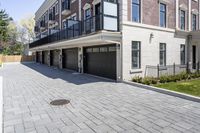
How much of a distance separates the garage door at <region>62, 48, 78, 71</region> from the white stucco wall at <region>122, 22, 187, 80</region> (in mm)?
7326

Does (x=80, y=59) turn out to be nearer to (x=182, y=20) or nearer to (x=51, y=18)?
(x=182, y=20)

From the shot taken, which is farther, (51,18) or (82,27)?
(51,18)

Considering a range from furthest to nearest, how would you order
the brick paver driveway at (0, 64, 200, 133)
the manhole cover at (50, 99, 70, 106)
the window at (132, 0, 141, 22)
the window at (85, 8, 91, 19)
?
the window at (85, 8, 91, 19) → the window at (132, 0, 141, 22) → the manhole cover at (50, 99, 70, 106) → the brick paver driveway at (0, 64, 200, 133)

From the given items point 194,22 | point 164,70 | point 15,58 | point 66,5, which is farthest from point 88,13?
point 15,58

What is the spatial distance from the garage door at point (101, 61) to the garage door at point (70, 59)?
7.15 ft

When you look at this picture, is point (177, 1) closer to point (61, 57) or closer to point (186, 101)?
point (186, 101)

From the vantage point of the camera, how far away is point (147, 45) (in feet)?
42.4

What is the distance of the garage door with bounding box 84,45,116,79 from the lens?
12336 mm

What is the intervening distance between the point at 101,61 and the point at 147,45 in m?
3.55

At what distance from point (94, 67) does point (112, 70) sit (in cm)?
270

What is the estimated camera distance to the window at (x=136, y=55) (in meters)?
12.2

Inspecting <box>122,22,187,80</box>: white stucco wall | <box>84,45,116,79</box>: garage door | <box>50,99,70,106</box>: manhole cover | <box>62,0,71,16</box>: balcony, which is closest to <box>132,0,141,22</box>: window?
<box>122,22,187,80</box>: white stucco wall

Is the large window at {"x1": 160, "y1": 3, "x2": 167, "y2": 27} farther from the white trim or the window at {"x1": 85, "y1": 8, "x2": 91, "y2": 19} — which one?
the window at {"x1": 85, "y1": 8, "x2": 91, "y2": 19}

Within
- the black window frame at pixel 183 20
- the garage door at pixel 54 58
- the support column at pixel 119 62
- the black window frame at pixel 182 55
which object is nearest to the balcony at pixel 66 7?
the garage door at pixel 54 58
